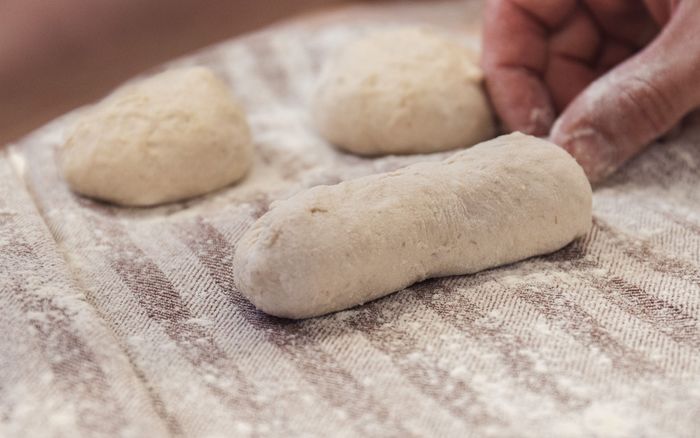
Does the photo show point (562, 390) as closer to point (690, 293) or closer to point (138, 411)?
point (690, 293)

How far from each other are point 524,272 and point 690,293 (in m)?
0.25

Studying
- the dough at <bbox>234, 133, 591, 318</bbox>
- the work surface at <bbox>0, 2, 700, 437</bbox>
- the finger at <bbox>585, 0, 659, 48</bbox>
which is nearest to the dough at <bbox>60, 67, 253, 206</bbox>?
the work surface at <bbox>0, 2, 700, 437</bbox>

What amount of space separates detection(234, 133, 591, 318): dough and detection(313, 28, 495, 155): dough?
1.09ft

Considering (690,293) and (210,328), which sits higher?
(210,328)

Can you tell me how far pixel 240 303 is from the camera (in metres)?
1.20

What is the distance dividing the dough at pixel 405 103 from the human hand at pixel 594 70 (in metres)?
0.07

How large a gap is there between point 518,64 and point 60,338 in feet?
3.69

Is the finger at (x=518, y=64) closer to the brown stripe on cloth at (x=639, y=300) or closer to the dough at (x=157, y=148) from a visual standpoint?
the brown stripe on cloth at (x=639, y=300)

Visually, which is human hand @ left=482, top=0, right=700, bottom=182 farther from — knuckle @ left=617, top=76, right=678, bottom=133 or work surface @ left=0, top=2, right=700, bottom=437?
work surface @ left=0, top=2, right=700, bottom=437

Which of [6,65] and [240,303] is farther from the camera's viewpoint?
[6,65]

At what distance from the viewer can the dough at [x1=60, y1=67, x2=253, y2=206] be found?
149 centimetres

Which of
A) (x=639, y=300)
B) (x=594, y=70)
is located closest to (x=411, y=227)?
(x=639, y=300)

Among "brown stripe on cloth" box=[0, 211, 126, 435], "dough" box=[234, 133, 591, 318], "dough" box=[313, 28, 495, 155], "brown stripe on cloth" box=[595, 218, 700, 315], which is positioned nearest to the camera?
"brown stripe on cloth" box=[0, 211, 126, 435]

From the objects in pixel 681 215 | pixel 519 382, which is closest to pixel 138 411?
pixel 519 382
